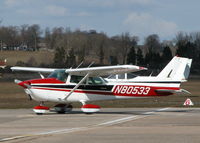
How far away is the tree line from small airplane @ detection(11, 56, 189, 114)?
72.1 m

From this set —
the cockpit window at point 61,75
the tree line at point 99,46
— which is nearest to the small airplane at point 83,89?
the cockpit window at point 61,75

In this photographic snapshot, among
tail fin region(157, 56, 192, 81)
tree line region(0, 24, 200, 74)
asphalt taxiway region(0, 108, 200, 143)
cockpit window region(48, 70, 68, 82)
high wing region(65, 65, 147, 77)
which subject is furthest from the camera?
tree line region(0, 24, 200, 74)

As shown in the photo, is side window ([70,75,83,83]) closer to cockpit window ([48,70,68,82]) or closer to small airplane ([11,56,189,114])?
small airplane ([11,56,189,114])

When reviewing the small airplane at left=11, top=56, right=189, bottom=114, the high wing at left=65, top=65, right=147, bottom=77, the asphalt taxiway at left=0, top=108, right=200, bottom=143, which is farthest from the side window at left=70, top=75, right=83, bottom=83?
the asphalt taxiway at left=0, top=108, right=200, bottom=143

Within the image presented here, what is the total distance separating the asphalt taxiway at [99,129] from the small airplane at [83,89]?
1.36m

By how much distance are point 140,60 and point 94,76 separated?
304 ft

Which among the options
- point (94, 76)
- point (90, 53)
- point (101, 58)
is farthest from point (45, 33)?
point (94, 76)

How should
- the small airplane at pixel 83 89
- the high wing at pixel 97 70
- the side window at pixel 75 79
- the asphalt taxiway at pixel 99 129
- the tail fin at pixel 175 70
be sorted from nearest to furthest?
the asphalt taxiway at pixel 99 129 < the high wing at pixel 97 70 < the small airplane at pixel 83 89 < the side window at pixel 75 79 < the tail fin at pixel 175 70

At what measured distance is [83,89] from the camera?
21.6m

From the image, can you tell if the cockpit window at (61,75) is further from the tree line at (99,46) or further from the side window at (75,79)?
the tree line at (99,46)

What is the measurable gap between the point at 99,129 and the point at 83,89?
651 cm

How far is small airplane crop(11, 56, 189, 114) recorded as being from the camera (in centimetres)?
2094

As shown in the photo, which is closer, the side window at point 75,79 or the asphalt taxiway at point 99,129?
the asphalt taxiway at point 99,129

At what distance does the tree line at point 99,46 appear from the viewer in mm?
113250
